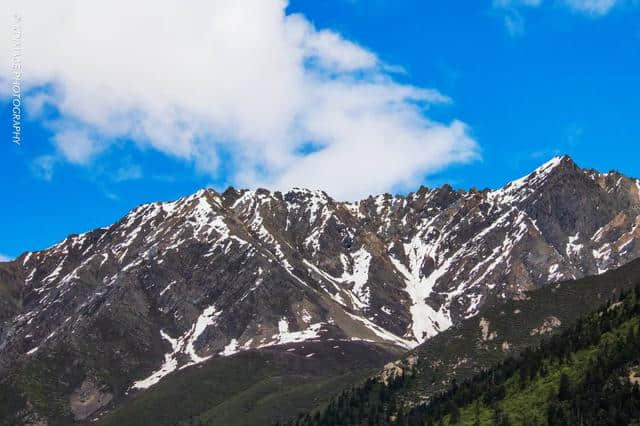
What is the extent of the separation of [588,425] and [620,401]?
8.25m

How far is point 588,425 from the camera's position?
198250 mm

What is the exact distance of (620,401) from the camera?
651 feet
